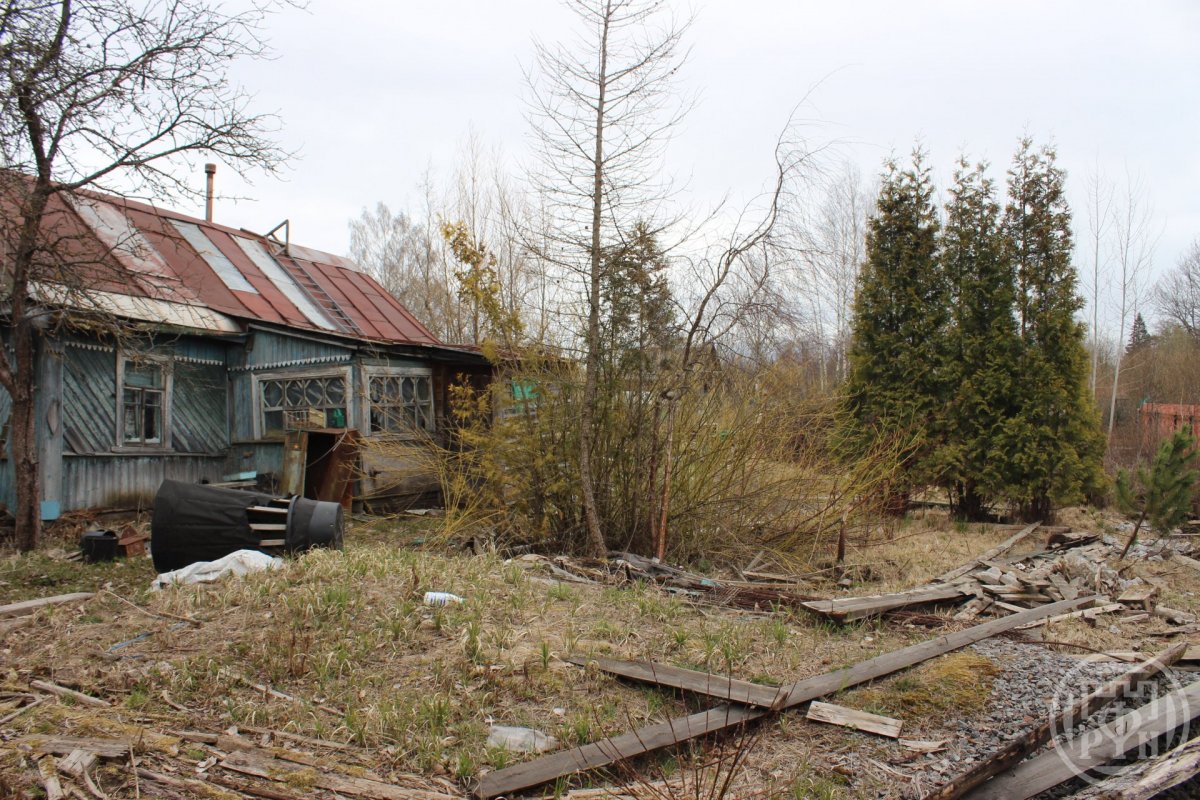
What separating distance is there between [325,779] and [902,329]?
11.6m

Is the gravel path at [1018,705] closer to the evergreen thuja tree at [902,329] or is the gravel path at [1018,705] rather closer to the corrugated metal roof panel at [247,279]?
the evergreen thuja tree at [902,329]

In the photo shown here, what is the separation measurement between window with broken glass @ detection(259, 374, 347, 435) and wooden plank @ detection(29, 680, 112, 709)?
819cm

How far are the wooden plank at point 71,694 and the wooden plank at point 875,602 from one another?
15.6 ft

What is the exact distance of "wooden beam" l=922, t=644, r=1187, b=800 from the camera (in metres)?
3.25

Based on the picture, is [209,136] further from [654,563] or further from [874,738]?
[874,738]

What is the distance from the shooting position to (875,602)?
20.5 feet

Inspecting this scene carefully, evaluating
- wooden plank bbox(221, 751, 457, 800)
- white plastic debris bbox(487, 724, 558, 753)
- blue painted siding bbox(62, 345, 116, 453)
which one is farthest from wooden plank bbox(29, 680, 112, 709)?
→ blue painted siding bbox(62, 345, 116, 453)

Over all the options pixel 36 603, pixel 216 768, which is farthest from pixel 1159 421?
pixel 36 603

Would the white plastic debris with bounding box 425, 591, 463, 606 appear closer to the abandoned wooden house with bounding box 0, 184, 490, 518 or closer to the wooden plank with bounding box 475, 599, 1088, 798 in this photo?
the wooden plank with bounding box 475, 599, 1088, 798

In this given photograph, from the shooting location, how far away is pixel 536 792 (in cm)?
351

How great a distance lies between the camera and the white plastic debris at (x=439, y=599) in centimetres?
584

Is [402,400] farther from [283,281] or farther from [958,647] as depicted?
[958,647]
